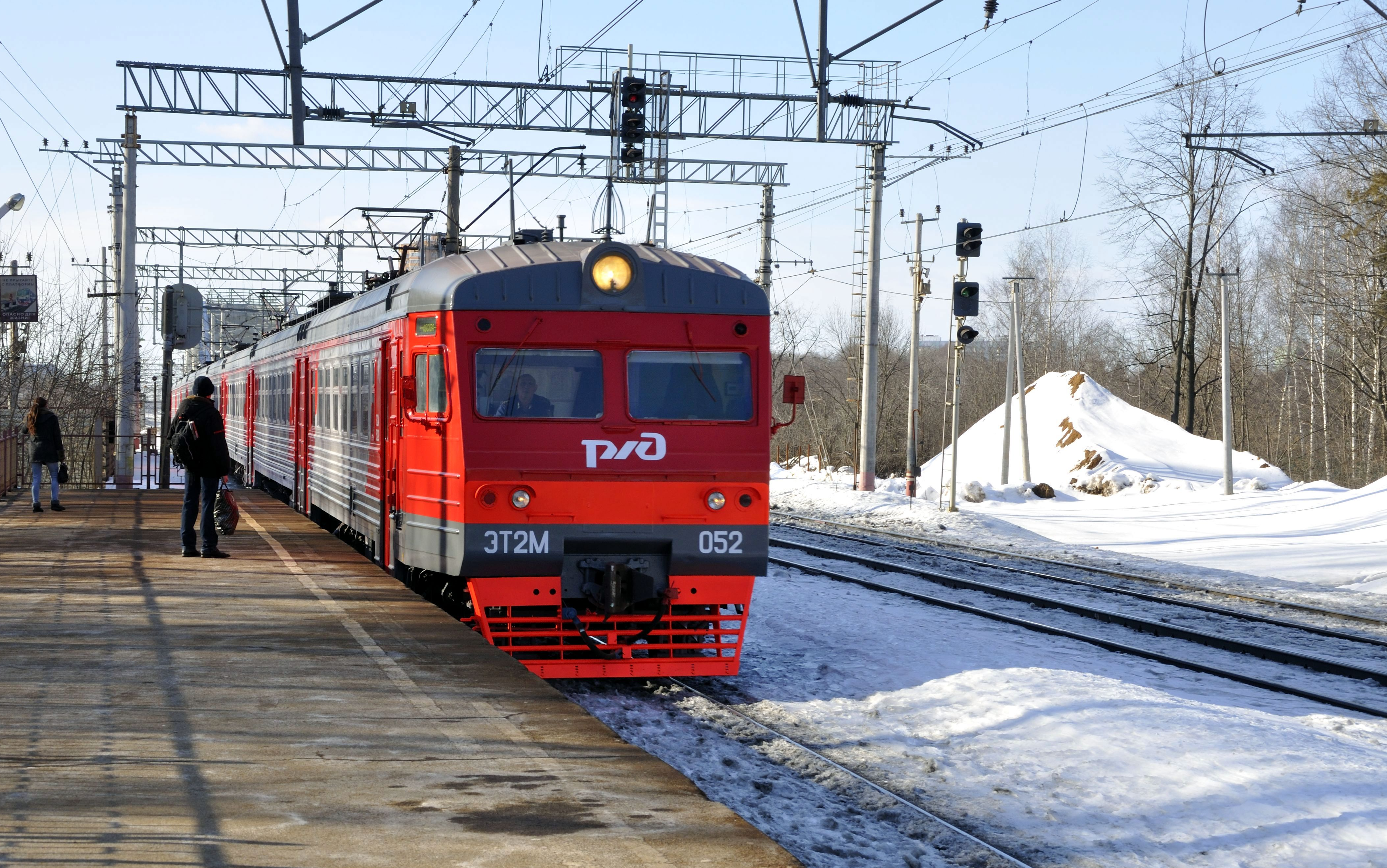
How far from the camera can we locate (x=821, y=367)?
79.1 m

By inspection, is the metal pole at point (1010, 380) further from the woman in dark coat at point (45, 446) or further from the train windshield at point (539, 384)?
the train windshield at point (539, 384)

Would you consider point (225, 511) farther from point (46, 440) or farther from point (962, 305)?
point (962, 305)

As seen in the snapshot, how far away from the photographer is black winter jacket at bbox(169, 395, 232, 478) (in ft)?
40.9

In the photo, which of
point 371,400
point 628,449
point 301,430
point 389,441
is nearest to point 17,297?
point 301,430

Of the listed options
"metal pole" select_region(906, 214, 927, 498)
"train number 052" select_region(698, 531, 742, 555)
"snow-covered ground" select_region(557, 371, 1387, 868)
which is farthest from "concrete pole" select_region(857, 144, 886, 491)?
"train number 052" select_region(698, 531, 742, 555)

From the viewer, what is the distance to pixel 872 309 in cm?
2866

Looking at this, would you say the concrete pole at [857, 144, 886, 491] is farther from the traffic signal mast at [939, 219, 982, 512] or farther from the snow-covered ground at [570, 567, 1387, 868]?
the snow-covered ground at [570, 567, 1387, 868]

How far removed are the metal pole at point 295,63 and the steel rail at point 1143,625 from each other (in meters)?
10.1

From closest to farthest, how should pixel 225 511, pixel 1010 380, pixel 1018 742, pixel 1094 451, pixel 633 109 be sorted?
1. pixel 1018 742
2. pixel 225 511
3. pixel 633 109
4. pixel 1010 380
5. pixel 1094 451

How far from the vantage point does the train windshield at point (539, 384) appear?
909 cm

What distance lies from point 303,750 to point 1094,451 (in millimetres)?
34169

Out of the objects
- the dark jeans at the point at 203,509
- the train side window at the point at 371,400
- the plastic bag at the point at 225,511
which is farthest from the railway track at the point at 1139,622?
the dark jeans at the point at 203,509

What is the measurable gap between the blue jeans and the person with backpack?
6.00 metres

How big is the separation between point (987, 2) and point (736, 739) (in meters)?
13.3
